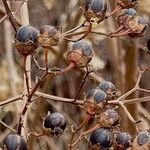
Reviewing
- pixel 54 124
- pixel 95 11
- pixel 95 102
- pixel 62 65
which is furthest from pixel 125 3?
pixel 62 65

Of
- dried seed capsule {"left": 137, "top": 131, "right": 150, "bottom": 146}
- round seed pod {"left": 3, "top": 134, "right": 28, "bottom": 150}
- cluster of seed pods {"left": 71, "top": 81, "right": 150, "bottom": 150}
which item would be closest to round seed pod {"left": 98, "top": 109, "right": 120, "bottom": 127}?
cluster of seed pods {"left": 71, "top": 81, "right": 150, "bottom": 150}

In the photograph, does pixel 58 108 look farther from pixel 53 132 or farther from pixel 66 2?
pixel 53 132

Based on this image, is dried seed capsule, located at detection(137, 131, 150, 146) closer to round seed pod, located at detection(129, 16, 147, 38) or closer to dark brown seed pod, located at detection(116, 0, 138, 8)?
round seed pod, located at detection(129, 16, 147, 38)

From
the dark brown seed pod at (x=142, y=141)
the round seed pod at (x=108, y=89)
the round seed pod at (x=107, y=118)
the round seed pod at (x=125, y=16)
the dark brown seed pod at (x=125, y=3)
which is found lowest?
the dark brown seed pod at (x=142, y=141)

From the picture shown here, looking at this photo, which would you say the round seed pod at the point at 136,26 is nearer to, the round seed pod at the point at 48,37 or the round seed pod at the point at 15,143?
the round seed pod at the point at 48,37

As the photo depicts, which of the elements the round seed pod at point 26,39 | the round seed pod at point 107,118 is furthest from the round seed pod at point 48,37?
the round seed pod at point 107,118

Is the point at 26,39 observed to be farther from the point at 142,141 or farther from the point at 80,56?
the point at 142,141
